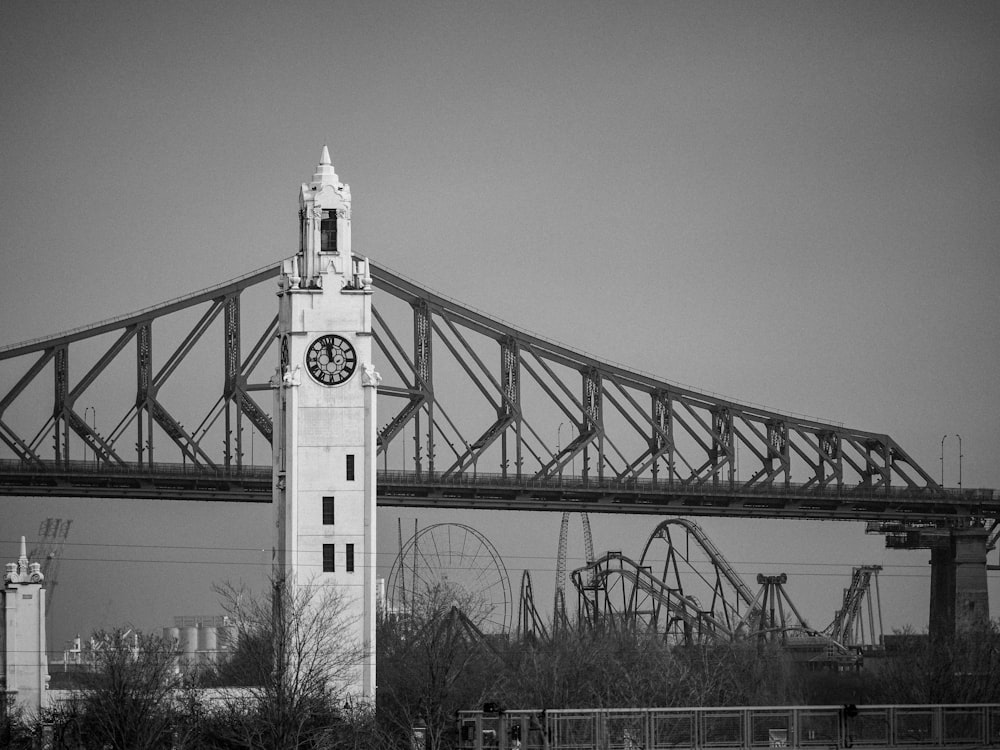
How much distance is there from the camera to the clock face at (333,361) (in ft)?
384

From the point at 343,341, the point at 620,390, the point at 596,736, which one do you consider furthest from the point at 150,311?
the point at 596,736

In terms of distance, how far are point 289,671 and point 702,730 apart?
2334 centimetres

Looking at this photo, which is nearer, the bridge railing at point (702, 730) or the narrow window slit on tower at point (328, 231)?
the bridge railing at point (702, 730)

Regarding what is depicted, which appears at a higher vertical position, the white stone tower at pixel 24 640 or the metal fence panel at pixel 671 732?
the white stone tower at pixel 24 640

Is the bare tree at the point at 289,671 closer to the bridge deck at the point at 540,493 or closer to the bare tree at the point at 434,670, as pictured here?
the bare tree at the point at 434,670

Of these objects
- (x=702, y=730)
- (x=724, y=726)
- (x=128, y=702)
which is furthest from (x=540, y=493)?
(x=702, y=730)

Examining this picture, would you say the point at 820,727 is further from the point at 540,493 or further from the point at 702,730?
the point at 540,493

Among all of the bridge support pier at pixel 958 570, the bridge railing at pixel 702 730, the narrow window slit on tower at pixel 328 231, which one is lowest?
the bridge railing at pixel 702 730

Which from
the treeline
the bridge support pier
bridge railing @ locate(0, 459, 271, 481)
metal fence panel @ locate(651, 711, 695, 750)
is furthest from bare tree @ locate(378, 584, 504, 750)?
the bridge support pier

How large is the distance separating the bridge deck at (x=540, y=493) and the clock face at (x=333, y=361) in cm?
5153

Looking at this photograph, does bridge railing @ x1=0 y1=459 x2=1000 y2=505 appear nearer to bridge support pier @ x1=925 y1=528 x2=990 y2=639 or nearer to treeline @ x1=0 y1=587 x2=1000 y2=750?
bridge support pier @ x1=925 y1=528 x2=990 y2=639

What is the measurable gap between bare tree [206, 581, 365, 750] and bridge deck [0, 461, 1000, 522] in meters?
52.1

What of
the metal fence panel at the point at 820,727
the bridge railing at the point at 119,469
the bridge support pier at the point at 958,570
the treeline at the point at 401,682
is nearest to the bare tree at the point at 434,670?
the treeline at the point at 401,682

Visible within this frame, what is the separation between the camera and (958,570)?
194375 mm
